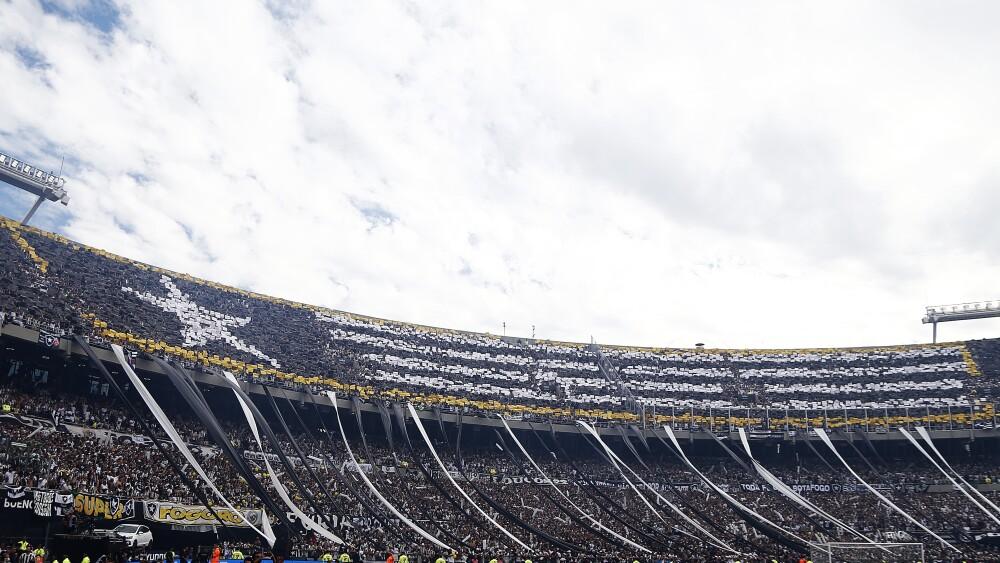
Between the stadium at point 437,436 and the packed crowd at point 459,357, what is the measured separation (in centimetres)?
26

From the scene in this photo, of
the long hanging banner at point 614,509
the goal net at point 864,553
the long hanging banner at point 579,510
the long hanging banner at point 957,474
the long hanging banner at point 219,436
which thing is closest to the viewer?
the long hanging banner at point 219,436

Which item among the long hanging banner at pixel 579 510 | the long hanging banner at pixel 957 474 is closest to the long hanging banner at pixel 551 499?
the long hanging banner at pixel 579 510

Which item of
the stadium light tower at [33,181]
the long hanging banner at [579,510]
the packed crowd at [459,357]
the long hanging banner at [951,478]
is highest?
the stadium light tower at [33,181]

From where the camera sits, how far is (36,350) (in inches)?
1321

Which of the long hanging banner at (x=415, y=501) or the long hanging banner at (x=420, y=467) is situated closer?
the long hanging banner at (x=415, y=501)

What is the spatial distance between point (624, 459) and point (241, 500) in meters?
32.0

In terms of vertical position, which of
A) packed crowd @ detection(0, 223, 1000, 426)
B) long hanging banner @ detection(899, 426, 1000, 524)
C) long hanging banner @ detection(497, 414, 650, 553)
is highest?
packed crowd @ detection(0, 223, 1000, 426)

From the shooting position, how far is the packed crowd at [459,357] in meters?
43.0

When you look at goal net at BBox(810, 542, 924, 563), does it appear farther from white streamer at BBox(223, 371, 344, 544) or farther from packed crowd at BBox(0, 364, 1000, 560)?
white streamer at BBox(223, 371, 344, 544)

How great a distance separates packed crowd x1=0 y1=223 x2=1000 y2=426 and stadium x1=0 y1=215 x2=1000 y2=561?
0.85 ft

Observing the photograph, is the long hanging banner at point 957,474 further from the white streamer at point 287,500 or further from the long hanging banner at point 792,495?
the white streamer at point 287,500

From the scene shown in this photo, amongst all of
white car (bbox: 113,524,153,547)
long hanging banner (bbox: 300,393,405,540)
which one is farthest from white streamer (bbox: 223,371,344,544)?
white car (bbox: 113,524,153,547)

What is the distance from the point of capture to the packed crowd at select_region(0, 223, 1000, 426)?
43031mm

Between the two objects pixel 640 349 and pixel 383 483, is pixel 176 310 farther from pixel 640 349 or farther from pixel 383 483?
pixel 640 349
